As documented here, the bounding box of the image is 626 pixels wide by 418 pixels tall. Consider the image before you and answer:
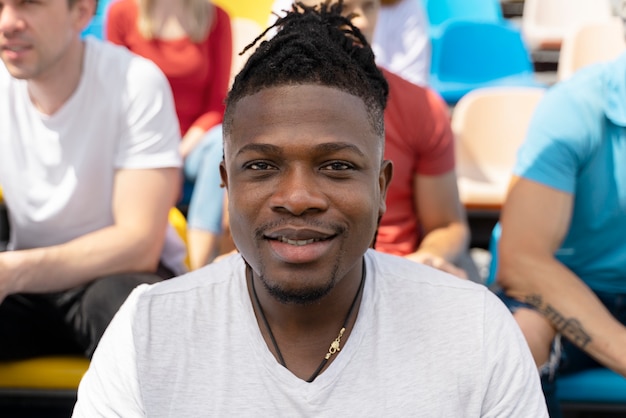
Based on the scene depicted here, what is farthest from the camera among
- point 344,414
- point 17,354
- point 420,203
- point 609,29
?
point 609,29

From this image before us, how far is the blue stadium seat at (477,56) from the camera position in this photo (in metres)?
5.17

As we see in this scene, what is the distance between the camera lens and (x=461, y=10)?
584 centimetres

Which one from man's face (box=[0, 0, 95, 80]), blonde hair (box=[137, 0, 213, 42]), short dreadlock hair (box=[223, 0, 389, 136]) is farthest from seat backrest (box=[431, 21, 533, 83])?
short dreadlock hair (box=[223, 0, 389, 136])

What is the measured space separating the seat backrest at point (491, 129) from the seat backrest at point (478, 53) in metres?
1.51

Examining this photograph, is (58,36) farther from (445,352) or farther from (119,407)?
(445,352)

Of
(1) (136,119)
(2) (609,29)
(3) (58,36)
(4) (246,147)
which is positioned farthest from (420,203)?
(2) (609,29)

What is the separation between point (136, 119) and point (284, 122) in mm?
1047

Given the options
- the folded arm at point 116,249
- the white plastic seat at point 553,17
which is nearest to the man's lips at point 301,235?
the folded arm at point 116,249

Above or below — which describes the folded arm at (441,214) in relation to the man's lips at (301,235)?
below

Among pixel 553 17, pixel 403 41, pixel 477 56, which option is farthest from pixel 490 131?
pixel 553 17

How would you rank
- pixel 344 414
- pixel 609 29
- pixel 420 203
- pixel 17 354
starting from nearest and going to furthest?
pixel 344 414
pixel 17 354
pixel 420 203
pixel 609 29

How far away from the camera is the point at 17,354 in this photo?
222 centimetres

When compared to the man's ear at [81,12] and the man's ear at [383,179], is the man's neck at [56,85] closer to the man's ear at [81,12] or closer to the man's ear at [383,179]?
the man's ear at [81,12]

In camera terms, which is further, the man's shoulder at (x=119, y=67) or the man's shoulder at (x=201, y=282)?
the man's shoulder at (x=119, y=67)
